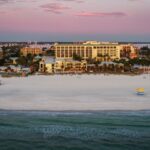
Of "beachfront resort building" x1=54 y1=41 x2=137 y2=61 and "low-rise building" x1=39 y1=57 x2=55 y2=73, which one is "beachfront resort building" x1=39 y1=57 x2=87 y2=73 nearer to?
"low-rise building" x1=39 y1=57 x2=55 y2=73

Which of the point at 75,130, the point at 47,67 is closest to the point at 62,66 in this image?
the point at 47,67

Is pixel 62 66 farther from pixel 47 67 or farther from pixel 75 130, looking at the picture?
pixel 75 130

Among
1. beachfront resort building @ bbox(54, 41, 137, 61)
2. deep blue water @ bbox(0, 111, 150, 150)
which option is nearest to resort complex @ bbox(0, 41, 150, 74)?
→ beachfront resort building @ bbox(54, 41, 137, 61)

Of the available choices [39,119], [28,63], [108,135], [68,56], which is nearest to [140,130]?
[108,135]

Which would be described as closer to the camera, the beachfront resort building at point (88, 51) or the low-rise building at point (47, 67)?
the low-rise building at point (47, 67)

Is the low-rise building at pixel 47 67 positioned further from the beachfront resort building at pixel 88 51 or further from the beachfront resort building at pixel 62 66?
the beachfront resort building at pixel 88 51

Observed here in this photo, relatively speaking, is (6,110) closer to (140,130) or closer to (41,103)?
(41,103)

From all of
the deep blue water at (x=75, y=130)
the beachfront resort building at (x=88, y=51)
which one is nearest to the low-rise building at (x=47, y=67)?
the beachfront resort building at (x=88, y=51)

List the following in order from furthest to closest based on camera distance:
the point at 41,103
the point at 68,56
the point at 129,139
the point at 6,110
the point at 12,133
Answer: the point at 68,56, the point at 41,103, the point at 6,110, the point at 12,133, the point at 129,139
